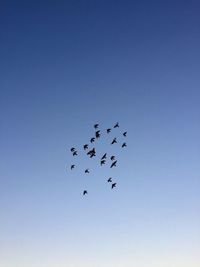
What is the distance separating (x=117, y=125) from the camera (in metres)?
50.4

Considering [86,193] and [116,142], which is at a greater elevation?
[116,142]

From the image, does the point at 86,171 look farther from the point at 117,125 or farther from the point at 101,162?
the point at 117,125

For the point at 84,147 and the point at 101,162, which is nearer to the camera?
the point at 101,162

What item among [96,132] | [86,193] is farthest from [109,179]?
[96,132]

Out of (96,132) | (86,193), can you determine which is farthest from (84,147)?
(86,193)

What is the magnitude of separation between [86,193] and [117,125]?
1122 cm

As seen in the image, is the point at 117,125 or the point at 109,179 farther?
the point at 109,179

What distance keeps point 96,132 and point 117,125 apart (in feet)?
10.7

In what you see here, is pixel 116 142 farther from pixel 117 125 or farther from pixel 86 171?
pixel 86 171

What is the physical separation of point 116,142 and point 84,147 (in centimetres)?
495

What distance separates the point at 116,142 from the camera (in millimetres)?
51188

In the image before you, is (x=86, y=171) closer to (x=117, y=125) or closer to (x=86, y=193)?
(x=86, y=193)

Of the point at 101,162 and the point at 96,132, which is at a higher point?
the point at 96,132

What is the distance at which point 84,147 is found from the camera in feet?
173
